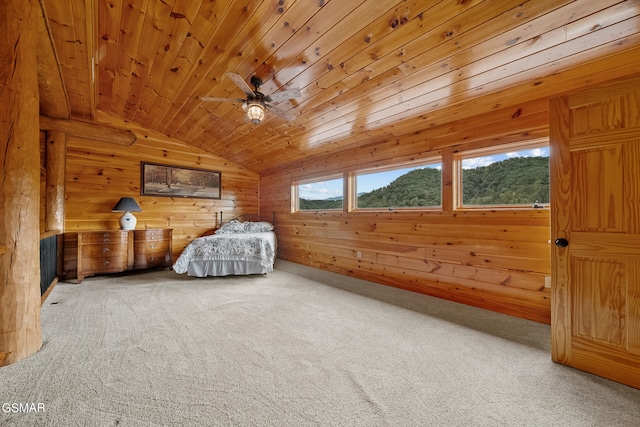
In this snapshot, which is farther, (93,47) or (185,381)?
(93,47)

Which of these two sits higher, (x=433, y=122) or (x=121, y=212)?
(x=433, y=122)

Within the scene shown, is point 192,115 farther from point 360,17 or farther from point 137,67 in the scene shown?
point 360,17

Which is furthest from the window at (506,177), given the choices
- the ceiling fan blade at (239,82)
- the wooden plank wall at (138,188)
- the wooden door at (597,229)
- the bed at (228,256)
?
the wooden plank wall at (138,188)

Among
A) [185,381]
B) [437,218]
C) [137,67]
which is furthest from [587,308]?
[137,67]

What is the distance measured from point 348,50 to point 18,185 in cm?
255

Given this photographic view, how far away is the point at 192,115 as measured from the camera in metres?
3.60

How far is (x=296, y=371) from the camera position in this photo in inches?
60.6

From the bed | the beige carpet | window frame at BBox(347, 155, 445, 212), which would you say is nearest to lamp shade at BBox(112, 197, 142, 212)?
the bed

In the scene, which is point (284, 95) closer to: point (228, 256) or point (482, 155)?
point (482, 155)

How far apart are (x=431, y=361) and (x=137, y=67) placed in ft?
13.0

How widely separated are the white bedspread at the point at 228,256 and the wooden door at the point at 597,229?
3350mm

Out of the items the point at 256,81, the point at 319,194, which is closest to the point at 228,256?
the point at 319,194

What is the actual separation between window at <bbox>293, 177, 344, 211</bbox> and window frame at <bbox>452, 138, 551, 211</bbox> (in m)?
1.86

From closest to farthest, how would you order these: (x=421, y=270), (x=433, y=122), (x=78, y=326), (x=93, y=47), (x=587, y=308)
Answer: (x=587, y=308) → (x=78, y=326) → (x=93, y=47) → (x=433, y=122) → (x=421, y=270)
